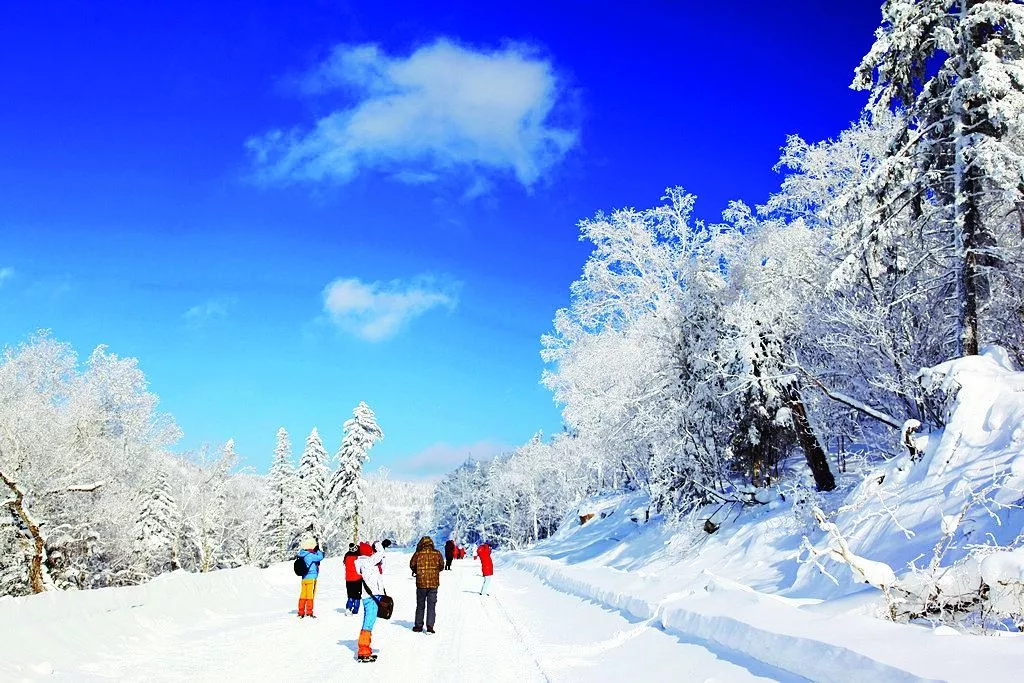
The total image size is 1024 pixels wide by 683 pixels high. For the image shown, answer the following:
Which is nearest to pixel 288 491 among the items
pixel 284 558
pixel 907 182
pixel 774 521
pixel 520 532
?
pixel 284 558

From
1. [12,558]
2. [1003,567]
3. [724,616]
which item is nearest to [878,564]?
[1003,567]

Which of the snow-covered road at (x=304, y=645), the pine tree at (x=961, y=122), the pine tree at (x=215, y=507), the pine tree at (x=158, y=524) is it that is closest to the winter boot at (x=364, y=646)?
Result: the snow-covered road at (x=304, y=645)

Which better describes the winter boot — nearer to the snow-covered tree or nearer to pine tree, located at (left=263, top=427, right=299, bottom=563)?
the snow-covered tree

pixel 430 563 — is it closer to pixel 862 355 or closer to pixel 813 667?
pixel 813 667

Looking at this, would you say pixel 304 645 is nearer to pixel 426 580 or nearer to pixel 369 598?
pixel 369 598

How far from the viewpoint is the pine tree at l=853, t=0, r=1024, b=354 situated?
1230 cm

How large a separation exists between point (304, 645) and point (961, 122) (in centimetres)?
1501

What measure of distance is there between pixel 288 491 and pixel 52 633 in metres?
50.8

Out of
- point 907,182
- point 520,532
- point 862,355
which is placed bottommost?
point 520,532

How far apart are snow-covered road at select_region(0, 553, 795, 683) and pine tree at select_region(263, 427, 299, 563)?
42261mm

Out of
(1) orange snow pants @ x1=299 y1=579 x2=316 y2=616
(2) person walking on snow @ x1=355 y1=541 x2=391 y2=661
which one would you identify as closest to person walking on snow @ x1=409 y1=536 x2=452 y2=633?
(2) person walking on snow @ x1=355 y1=541 x2=391 y2=661

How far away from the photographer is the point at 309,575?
13750 millimetres

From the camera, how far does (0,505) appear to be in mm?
23016

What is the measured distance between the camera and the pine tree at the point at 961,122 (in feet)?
40.4
